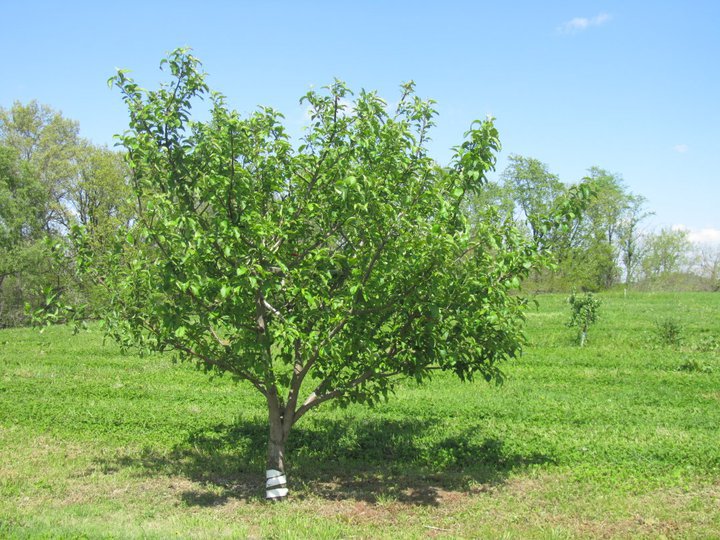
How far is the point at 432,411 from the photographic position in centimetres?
1001

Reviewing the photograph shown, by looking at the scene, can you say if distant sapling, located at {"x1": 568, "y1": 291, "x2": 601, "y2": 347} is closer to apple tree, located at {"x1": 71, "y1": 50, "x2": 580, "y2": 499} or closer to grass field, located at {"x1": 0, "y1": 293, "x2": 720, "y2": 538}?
grass field, located at {"x1": 0, "y1": 293, "x2": 720, "y2": 538}

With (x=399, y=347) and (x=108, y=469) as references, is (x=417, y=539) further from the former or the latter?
(x=108, y=469)

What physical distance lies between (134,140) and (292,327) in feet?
7.94

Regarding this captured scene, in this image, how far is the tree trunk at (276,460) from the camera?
6.87m

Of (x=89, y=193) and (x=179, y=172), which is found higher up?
(x=89, y=193)

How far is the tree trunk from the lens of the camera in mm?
6867

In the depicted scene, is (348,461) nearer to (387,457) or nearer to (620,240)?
(387,457)

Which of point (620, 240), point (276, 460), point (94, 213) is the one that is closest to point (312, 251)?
point (276, 460)

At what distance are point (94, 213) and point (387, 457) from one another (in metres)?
27.1

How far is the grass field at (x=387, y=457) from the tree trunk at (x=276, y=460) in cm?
18

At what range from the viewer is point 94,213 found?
31.4 meters

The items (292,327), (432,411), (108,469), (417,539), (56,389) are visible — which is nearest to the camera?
(417,539)

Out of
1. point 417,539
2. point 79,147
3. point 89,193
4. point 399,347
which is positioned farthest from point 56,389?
point 79,147

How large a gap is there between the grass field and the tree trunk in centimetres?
18
